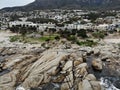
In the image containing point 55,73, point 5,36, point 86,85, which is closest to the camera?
point 86,85

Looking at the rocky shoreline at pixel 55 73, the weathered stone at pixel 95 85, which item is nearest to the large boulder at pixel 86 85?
the rocky shoreline at pixel 55 73

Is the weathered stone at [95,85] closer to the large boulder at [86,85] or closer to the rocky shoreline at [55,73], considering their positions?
the rocky shoreline at [55,73]

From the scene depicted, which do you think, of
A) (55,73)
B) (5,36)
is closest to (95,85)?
(55,73)

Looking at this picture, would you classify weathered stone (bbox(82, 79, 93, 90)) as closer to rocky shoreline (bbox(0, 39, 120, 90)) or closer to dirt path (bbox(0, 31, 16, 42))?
rocky shoreline (bbox(0, 39, 120, 90))

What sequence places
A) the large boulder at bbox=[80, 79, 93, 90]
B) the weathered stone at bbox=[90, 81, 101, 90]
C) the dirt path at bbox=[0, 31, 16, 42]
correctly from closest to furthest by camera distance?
the large boulder at bbox=[80, 79, 93, 90]
the weathered stone at bbox=[90, 81, 101, 90]
the dirt path at bbox=[0, 31, 16, 42]

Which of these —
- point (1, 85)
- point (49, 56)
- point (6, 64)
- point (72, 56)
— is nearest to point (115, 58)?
point (72, 56)

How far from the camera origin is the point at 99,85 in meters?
39.6

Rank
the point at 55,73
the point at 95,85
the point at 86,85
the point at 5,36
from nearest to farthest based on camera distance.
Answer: the point at 86,85 < the point at 95,85 < the point at 55,73 < the point at 5,36

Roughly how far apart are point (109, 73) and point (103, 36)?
47621mm

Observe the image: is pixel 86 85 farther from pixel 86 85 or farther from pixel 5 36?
pixel 5 36

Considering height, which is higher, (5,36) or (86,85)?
(86,85)

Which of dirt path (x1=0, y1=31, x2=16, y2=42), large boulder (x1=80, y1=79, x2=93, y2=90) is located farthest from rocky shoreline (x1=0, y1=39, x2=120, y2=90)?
dirt path (x1=0, y1=31, x2=16, y2=42)

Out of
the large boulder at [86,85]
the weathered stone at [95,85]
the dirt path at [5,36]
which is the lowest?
the dirt path at [5,36]

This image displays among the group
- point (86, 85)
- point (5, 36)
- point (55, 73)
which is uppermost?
point (86, 85)
